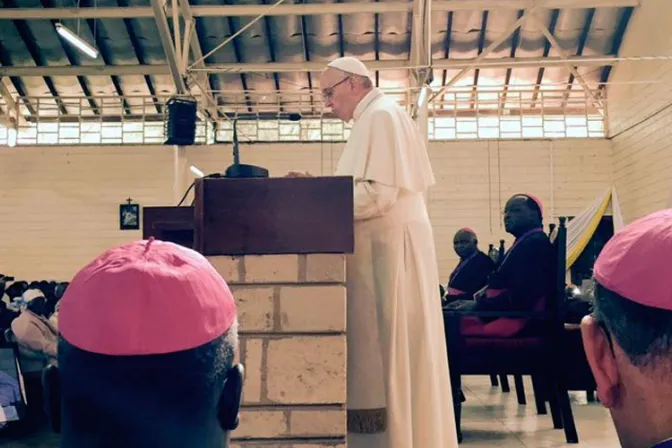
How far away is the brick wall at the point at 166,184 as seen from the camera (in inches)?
405

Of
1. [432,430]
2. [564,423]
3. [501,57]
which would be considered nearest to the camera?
[432,430]

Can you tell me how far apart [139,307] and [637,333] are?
43 centimetres

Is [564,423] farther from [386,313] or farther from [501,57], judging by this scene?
[501,57]

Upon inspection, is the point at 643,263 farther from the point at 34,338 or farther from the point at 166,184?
the point at 166,184

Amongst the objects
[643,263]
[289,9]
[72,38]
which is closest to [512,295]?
[643,263]

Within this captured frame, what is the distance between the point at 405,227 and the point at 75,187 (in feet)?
31.2

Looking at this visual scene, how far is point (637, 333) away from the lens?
591 millimetres

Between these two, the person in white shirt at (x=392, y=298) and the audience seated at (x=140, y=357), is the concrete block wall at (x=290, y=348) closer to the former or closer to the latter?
the person in white shirt at (x=392, y=298)

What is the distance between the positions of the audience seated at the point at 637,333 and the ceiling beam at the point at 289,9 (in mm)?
8740

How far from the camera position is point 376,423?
6.48 feet

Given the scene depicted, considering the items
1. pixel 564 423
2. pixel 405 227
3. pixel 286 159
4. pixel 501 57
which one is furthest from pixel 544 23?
pixel 405 227

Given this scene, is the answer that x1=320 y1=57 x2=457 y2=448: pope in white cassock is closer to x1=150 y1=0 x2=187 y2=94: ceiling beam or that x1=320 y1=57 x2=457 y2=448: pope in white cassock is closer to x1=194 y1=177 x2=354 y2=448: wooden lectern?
x1=194 y1=177 x2=354 y2=448: wooden lectern

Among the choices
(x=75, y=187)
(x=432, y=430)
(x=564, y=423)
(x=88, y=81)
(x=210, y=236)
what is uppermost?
(x=88, y=81)

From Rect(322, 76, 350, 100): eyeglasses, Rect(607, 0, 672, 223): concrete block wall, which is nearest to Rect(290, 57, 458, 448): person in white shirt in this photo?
Rect(322, 76, 350, 100): eyeglasses
